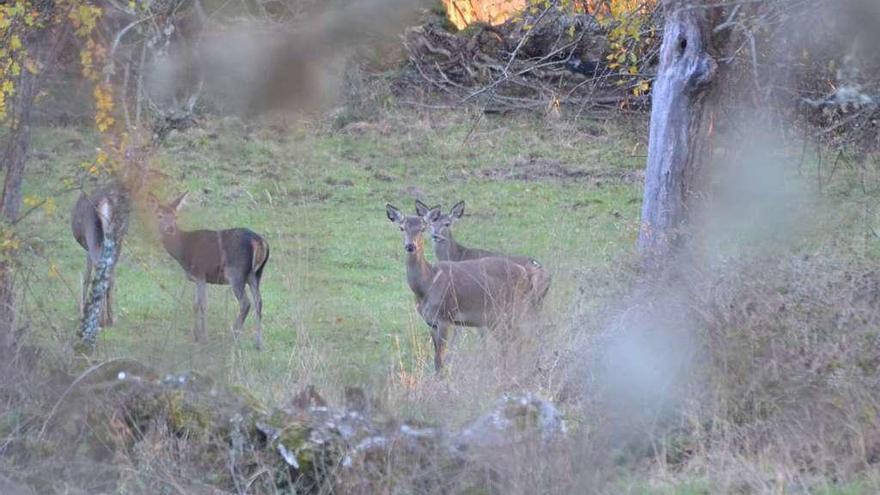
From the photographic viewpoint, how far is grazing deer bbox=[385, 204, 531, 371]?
11180 mm

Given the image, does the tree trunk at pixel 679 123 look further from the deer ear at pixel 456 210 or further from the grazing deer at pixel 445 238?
the deer ear at pixel 456 210

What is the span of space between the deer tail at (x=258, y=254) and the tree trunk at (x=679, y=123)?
5464 mm

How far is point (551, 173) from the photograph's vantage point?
23141mm

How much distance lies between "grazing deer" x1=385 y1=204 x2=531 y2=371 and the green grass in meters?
0.34

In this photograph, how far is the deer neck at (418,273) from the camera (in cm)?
1270

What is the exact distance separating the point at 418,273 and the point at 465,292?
1.08 m

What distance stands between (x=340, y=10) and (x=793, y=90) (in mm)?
6453

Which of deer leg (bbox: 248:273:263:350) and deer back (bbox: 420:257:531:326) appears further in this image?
deer leg (bbox: 248:273:263:350)

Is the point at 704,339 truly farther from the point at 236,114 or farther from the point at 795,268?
the point at 236,114

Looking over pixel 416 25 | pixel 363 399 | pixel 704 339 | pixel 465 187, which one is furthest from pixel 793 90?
pixel 465 187

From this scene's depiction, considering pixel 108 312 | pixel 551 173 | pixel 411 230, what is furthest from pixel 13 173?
pixel 551 173

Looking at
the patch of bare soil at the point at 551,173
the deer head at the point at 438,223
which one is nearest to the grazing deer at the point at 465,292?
the deer head at the point at 438,223

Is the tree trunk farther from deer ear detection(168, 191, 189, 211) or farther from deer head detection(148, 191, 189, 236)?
deer ear detection(168, 191, 189, 211)

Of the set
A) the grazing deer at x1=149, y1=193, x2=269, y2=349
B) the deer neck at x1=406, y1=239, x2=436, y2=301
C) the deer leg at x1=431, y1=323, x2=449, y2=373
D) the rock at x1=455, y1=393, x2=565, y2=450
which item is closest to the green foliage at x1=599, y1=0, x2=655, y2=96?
the deer leg at x1=431, y1=323, x2=449, y2=373
